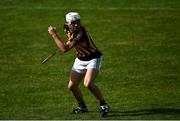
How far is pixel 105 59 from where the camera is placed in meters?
21.0

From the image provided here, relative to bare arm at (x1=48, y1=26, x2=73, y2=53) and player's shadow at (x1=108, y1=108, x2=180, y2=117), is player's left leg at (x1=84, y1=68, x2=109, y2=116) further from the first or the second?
bare arm at (x1=48, y1=26, x2=73, y2=53)

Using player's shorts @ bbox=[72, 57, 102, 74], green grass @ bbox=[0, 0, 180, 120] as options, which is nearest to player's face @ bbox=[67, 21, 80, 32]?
player's shorts @ bbox=[72, 57, 102, 74]

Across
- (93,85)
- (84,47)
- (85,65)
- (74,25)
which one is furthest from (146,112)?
(74,25)

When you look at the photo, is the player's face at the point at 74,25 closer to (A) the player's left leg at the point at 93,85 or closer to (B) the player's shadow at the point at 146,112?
(A) the player's left leg at the point at 93,85

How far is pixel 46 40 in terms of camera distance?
23.3 m

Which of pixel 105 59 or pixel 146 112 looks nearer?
pixel 146 112

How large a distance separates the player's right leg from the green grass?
0.84ft

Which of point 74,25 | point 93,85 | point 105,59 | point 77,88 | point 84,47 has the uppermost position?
point 74,25

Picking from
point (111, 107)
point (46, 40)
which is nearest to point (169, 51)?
point (46, 40)

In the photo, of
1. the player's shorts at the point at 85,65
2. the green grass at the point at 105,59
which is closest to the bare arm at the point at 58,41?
the player's shorts at the point at 85,65

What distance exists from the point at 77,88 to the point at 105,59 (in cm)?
571

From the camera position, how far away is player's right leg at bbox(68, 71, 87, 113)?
15172 millimetres

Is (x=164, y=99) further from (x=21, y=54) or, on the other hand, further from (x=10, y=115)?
(x=21, y=54)

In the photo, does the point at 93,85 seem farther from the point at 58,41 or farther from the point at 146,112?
the point at 146,112
